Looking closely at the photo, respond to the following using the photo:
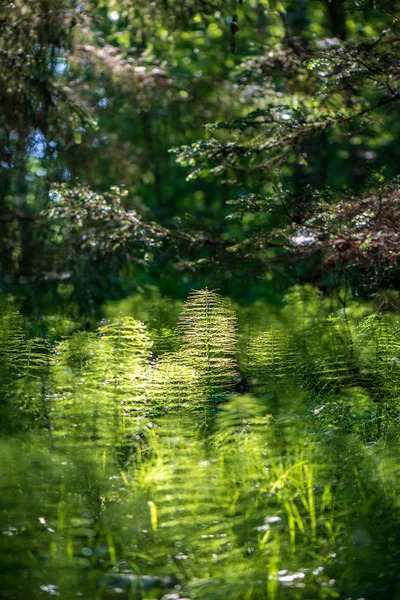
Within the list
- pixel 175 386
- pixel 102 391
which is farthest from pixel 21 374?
pixel 175 386

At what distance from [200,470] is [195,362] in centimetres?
107

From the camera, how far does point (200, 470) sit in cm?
303

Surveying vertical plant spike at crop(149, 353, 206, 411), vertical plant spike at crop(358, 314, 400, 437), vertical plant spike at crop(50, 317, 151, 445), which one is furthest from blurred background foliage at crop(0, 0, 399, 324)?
vertical plant spike at crop(50, 317, 151, 445)

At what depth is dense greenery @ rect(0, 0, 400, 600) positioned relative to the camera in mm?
2732

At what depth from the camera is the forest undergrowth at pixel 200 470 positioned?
2613mm

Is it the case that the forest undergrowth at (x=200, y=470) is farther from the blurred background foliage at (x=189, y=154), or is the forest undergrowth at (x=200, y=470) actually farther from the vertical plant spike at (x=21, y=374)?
the blurred background foliage at (x=189, y=154)

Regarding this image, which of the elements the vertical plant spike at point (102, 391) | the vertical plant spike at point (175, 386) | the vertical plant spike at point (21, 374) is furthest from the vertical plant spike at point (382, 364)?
the vertical plant spike at point (21, 374)

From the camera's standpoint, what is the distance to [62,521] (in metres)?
2.83

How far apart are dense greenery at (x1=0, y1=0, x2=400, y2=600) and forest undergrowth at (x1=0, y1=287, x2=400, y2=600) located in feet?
0.04

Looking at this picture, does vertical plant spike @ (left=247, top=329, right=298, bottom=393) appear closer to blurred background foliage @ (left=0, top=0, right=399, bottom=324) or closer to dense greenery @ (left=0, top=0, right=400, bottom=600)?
dense greenery @ (left=0, top=0, right=400, bottom=600)

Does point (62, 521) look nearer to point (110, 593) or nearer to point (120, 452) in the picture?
point (110, 593)

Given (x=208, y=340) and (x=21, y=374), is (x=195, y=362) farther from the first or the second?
(x=21, y=374)

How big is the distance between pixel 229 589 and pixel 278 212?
10.0 feet

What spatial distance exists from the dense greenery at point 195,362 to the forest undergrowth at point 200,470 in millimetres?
11
